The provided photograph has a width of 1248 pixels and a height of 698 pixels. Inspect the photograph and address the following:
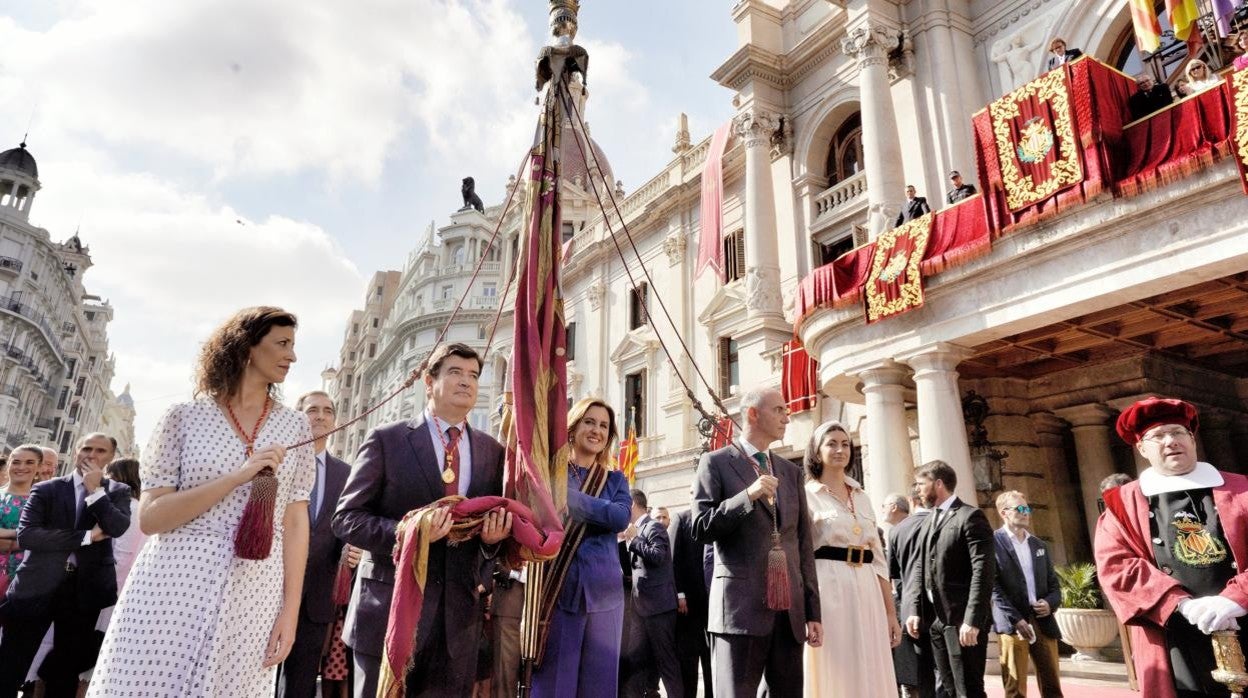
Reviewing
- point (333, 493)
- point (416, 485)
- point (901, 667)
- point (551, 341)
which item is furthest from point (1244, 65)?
point (333, 493)

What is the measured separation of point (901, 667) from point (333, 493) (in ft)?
Result: 15.9

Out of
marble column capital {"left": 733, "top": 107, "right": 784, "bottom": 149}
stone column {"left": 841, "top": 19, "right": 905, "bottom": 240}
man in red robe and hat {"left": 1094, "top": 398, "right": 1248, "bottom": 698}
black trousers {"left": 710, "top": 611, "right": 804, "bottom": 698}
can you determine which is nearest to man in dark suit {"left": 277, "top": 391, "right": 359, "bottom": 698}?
black trousers {"left": 710, "top": 611, "right": 804, "bottom": 698}

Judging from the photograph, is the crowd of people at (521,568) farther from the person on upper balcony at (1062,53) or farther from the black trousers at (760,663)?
the person on upper balcony at (1062,53)

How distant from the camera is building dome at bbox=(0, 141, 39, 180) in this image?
50.5m

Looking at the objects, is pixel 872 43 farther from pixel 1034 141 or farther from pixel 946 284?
pixel 946 284

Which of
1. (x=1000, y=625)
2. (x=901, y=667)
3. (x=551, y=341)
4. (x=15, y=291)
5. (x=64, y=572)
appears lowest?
(x=901, y=667)

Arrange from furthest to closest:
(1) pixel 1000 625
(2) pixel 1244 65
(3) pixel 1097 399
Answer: (3) pixel 1097 399
(2) pixel 1244 65
(1) pixel 1000 625

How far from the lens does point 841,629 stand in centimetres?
426

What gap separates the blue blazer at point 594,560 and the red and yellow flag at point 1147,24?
36.8ft

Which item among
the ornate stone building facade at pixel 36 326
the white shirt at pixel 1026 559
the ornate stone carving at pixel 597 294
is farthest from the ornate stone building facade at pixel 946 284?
the ornate stone building facade at pixel 36 326

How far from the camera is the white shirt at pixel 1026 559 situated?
617 centimetres

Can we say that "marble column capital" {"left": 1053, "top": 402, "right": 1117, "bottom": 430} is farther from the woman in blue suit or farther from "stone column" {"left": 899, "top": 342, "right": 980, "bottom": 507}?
the woman in blue suit

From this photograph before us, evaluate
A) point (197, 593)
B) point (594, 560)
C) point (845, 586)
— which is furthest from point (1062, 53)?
point (197, 593)

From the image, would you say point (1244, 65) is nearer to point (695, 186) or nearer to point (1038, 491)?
point (1038, 491)
